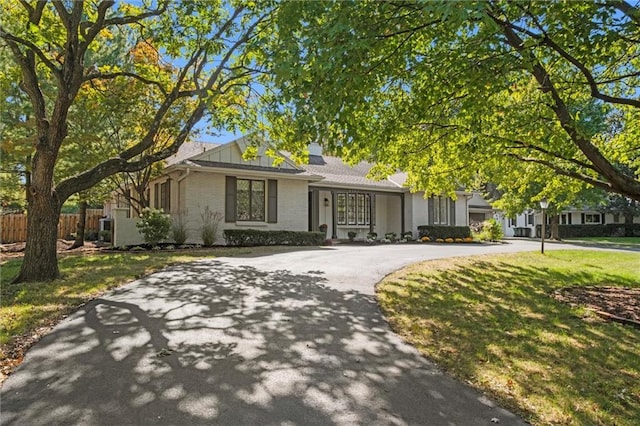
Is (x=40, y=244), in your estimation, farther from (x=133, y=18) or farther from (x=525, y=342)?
(x=525, y=342)

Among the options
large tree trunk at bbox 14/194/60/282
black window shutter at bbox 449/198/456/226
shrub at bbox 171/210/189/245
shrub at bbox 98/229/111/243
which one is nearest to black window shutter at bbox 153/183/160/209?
shrub at bbox 98/229/111/243

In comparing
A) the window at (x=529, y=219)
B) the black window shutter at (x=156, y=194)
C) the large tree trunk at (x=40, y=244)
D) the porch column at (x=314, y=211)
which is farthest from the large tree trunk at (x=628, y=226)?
the large tree trunk at (x=40, y=244)

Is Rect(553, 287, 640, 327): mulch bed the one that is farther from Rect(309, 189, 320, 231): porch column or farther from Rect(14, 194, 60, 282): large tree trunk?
Rect(309, 189, 320, 231): porch column

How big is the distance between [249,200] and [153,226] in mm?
4626

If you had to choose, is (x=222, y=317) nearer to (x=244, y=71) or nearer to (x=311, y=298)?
(x=311, y=298)

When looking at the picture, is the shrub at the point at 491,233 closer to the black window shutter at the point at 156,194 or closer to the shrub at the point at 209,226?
the shrub at the point at 209,226

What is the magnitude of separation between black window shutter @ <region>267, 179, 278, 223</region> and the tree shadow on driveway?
11.8 meters

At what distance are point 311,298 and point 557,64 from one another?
6.24 metres

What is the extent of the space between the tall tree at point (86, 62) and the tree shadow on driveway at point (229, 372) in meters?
3.48

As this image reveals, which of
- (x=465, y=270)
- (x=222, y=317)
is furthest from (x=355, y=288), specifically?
(x=465, y=270)

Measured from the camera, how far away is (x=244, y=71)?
1104 centimetres

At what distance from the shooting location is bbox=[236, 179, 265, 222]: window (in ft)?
57.5

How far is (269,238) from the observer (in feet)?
55.4

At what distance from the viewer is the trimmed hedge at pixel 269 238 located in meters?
16.2
